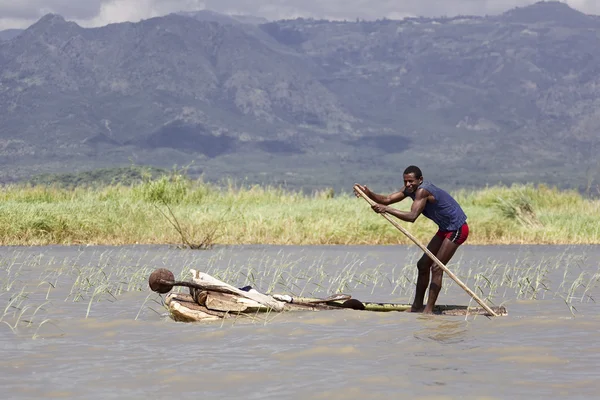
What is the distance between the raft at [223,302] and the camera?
1310cm

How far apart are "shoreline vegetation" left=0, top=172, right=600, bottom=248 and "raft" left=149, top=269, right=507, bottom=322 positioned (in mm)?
11504

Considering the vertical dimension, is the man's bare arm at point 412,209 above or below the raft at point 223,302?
above

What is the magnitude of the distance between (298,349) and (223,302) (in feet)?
6.77

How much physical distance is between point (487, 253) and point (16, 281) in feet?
44.8

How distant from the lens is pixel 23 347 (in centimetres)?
1158

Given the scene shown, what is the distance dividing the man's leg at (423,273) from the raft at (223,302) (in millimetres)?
248

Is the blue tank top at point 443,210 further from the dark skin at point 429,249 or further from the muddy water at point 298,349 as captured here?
the muddy water at point 298,349

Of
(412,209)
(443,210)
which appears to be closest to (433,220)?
(443,210)

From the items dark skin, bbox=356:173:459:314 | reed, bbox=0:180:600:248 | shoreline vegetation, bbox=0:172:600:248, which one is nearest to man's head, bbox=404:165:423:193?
dark skin, bbox=356:173:459:314

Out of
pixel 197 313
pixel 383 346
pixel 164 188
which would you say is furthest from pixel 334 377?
pixel 164 188

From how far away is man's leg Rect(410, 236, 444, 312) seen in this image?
14.0m

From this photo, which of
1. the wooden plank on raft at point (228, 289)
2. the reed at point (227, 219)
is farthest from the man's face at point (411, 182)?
the reed at point (227, 219)

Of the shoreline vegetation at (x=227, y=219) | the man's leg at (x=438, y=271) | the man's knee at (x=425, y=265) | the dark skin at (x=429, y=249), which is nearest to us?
the dark skin at (x=429, y=249)

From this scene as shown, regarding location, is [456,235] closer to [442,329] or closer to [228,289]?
[442,329]
